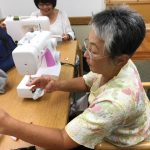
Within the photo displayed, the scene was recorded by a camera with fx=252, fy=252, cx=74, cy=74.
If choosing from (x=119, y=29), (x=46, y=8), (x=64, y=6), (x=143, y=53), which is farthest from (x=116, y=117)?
(x=64, y=6)

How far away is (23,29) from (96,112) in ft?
3.56

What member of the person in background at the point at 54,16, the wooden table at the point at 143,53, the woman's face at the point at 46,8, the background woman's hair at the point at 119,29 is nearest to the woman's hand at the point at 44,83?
the background woman's hair at the point at 119,29

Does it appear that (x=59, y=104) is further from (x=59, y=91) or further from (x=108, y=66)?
(x=108, y=66)

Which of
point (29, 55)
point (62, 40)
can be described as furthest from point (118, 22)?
point (62, 40)

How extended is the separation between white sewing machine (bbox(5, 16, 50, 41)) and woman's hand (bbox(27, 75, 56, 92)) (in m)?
0.49

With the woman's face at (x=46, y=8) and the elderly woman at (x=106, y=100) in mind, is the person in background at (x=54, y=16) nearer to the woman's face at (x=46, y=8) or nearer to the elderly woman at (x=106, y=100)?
the woman's face at (x=46, y=8)

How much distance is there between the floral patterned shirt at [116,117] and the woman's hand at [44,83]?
0.42m

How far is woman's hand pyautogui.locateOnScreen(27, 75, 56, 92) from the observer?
1.32m

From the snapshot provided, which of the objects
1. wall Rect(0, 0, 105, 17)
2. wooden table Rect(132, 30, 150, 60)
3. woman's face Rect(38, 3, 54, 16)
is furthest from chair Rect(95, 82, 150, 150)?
wall Rect(0, 0, 105, 17)

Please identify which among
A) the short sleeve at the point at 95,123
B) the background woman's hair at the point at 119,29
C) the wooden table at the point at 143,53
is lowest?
the wooden table at the point at 143,53

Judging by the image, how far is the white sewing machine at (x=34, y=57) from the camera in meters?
1.19

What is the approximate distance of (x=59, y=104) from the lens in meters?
1.28

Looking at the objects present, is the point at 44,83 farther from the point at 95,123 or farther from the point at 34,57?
Answer: the point at 95,123

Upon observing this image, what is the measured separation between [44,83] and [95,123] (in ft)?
1.69
